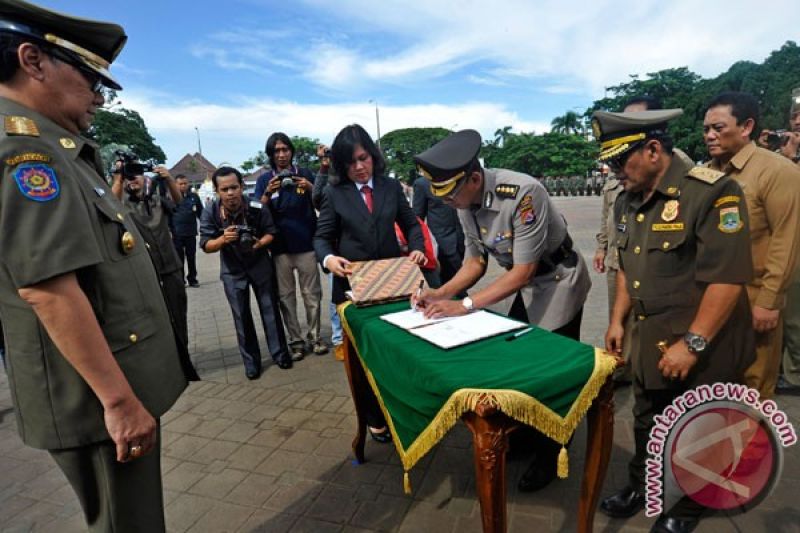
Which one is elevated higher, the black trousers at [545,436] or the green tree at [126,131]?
the green tree at [126,131]

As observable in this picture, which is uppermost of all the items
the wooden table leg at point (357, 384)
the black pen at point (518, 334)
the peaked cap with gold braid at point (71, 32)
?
the peaked cap with gold braid at point (71, 32)

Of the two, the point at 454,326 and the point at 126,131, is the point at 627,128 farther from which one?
the point at 126,131

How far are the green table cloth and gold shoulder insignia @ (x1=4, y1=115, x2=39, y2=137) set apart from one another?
1.38 metres

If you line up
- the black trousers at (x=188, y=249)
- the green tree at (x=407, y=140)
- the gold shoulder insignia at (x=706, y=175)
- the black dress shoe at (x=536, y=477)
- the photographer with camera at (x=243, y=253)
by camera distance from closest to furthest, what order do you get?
the gold shoulder insignia at (x=706, y=175) → the black dress shoe at (x=536, y=477) → the photographer with camera at (x=243, y=253) → the black trousers at (x=188, y=249) → the green tree at (x=407, y=140)

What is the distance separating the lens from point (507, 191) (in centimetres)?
226

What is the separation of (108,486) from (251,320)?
327 cm

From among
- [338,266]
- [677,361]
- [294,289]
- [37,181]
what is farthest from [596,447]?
[294,289]

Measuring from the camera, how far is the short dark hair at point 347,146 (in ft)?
10.0

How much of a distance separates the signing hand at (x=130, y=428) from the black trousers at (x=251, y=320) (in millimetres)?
3245

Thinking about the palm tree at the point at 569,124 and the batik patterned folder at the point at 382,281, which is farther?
the palm tree at the point at 569,124

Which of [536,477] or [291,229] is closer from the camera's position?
[536,477]

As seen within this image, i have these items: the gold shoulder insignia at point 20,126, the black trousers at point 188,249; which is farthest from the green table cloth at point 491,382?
the black trousers at point 188,249

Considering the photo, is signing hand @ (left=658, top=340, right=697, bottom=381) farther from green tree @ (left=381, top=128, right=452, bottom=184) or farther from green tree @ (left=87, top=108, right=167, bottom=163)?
green tree @ (left=381, top=128, right=452, bottom=184)

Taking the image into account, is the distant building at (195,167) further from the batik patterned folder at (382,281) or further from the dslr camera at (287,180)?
the batik patterned folder at (382,281)
